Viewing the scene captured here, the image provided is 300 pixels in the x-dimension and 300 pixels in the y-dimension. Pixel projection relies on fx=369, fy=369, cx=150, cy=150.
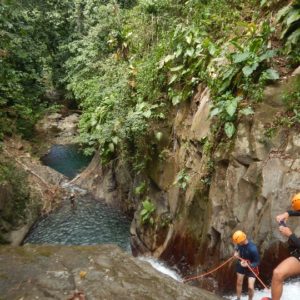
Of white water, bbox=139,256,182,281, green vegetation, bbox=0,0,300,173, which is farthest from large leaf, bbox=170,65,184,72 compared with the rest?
white water, bbox=139,256,182,281

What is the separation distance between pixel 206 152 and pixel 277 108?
2.24 meters

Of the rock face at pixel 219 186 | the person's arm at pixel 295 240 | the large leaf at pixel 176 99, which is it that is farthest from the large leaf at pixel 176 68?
the person's arm at pixel 295 240

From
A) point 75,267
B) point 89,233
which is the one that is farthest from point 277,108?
point 89,233

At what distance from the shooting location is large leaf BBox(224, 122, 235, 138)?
865 centimetres

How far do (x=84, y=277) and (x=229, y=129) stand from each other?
15.2ft

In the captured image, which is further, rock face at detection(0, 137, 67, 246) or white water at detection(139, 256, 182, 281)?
rock face at detection(0, 137, 67, 246)

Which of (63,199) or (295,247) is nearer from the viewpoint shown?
(295,247)

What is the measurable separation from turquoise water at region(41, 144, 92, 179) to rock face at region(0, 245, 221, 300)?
14.2 m

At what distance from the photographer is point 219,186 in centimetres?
915

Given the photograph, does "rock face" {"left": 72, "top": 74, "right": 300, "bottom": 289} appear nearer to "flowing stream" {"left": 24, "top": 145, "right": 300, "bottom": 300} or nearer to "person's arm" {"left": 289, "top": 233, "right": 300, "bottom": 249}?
"person's arm" {"left": 289, "top": 233, "right": 300, "bottom": 249}

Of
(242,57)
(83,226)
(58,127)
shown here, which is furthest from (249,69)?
(58,127)

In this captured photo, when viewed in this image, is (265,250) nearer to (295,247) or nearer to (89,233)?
(295,247)

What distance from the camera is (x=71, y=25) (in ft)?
93.6

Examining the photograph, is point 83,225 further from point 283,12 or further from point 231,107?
point 283,12
